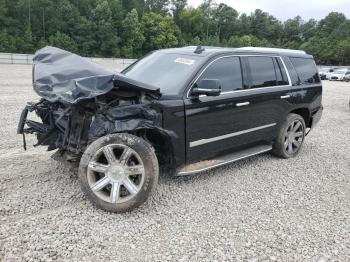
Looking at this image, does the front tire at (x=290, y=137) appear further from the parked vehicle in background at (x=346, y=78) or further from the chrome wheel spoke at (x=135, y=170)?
the parked vehicle in background at (x=346, y=78)

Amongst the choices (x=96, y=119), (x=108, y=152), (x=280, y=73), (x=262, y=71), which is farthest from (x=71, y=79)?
(x=280, y=73)

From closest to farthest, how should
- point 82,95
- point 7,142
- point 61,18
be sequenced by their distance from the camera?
point 82,95, point 7,142, point 61,18

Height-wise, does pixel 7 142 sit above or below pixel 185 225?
above

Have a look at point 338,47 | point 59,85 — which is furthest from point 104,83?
point 338,47

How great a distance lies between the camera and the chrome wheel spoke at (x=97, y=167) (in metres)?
3.91

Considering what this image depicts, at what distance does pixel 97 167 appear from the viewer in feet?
12.9

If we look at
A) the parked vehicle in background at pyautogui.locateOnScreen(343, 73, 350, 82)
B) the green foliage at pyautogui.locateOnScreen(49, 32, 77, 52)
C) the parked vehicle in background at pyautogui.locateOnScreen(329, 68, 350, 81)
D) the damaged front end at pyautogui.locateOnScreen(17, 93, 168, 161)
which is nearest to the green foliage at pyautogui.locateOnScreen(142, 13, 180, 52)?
the green foliage at pyautogui.locateOnScreen(49, 32, 77, 52)

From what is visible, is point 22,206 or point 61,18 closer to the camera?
point 22,206

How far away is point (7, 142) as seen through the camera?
6.26 m

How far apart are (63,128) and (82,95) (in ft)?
2.38

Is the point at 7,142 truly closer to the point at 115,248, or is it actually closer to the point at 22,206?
the point at 22,206

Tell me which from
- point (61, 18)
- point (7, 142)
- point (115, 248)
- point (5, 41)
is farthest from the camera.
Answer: point (61, 18)

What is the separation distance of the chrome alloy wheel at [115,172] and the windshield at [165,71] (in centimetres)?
98

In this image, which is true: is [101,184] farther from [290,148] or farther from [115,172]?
[290,148]
